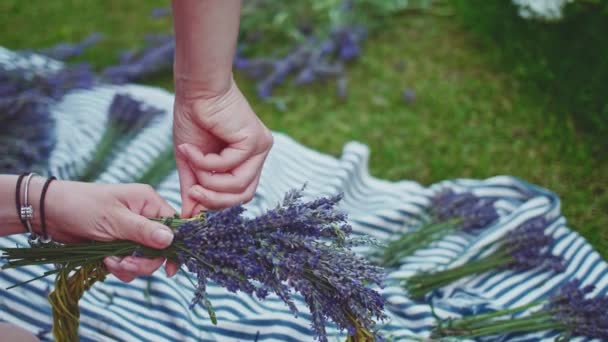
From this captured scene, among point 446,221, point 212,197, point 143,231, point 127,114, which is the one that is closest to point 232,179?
point 212,197

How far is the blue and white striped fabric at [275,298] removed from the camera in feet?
5.56

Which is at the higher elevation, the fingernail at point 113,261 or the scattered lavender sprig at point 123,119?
the fingernail at point 113,261

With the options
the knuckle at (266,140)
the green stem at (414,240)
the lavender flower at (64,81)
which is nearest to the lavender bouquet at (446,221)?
the green stem at (414,240)

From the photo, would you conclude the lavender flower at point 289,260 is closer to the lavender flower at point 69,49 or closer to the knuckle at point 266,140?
the knuckle at point 266,140

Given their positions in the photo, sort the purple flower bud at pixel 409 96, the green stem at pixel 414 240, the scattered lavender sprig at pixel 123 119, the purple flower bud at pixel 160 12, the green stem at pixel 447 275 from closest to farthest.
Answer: the green stem at pixel 447 275
the green stem at pixel 414 240
the scattered lavender sprig at pixel 123 119
the purple flower bud at pixel 409 96
the purple flower bud at pixel 160 12

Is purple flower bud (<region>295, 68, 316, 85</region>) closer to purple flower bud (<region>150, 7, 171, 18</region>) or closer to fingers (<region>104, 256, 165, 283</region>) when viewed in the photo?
purple flower bud (<region>150, 7, 171, 18</region>)

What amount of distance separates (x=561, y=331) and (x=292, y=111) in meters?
1.73

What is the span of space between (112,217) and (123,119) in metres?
1.33

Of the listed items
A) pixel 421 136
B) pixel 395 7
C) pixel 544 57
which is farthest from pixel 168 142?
pixel 544 57

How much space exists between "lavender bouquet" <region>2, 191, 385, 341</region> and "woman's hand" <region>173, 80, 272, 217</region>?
162 millimetres

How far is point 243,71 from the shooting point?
10.7 ft

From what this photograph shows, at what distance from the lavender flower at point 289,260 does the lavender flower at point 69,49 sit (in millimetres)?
2306

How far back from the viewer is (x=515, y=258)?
1915 millimetres

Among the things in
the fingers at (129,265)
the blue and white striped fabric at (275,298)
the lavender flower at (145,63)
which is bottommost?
the blue and white striped fabric at (275,298)
